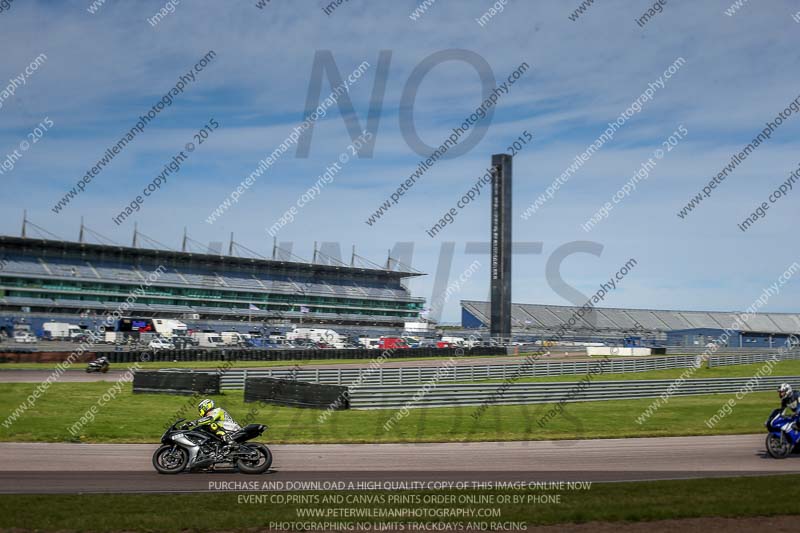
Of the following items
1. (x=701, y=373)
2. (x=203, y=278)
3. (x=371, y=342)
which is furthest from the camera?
(x=203, y=278)

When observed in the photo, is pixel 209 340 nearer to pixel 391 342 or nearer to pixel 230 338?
pixel 230 338

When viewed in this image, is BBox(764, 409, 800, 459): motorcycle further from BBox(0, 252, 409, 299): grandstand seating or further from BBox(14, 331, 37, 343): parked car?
BBox(0, 252, 409, 299): grandstand seating

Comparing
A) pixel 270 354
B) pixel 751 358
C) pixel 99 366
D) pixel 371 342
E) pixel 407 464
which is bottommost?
pixel 99 366

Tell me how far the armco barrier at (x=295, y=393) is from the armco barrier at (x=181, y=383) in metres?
2.57

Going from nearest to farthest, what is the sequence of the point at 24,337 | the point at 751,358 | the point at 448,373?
the point at 448,373 → the point at 751,358 → the point at 24,337

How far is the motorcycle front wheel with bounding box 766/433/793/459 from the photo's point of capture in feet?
55.8

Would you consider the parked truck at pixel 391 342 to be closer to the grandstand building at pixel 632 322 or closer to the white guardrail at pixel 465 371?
the white guardrail at pixel 465 371

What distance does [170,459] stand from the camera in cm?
1421

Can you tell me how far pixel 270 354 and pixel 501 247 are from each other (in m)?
36.4

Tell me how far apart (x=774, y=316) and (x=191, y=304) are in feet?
312

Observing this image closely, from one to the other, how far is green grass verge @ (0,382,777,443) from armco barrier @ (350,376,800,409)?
462 mm

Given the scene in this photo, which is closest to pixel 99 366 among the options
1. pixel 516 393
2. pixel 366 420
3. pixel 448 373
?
pixel 448 373

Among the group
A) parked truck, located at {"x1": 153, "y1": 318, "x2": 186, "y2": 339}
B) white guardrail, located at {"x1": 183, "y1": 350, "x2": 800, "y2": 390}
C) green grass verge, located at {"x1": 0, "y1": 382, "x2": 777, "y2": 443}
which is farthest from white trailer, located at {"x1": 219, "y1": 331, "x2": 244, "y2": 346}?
green grass verge, located at {"x1": 0, "y1": 382, "x2": 777, "y2": 443}

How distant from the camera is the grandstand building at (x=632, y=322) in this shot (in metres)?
98.9
